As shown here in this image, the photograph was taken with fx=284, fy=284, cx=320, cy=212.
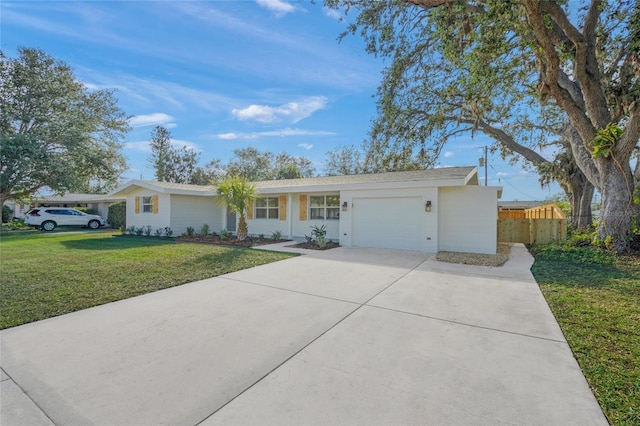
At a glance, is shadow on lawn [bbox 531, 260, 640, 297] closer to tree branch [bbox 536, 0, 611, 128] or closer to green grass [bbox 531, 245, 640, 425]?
green grass [bbox 531, 245, 640, 425]

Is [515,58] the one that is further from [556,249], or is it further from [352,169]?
[352,169]

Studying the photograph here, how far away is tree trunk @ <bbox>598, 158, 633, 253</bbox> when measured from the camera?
27.7ft

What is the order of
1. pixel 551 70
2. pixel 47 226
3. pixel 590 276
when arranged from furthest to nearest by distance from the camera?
1. pixel 47 226
2. pixel 551 70
3. pixel 590 276

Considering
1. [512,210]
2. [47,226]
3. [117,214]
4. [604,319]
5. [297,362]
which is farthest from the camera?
[512,210]

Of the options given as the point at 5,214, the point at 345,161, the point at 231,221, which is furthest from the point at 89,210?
the point at 345,161

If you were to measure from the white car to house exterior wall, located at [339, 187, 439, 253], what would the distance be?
→ 18862 mm

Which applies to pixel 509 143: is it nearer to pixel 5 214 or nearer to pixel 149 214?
pixel 149 214

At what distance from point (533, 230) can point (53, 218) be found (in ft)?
87.5

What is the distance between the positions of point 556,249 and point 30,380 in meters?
12.2

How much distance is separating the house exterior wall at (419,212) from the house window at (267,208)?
3.92 m

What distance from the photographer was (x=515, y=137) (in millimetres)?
15109

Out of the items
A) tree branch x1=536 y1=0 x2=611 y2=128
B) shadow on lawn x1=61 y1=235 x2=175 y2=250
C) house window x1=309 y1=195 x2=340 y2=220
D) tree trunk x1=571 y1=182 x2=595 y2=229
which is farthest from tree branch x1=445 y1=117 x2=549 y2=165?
shadow on lawn x1=61 y1=235 x2=175 y2=250

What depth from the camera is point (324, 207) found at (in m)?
12.4

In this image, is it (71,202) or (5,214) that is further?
(71,202)
